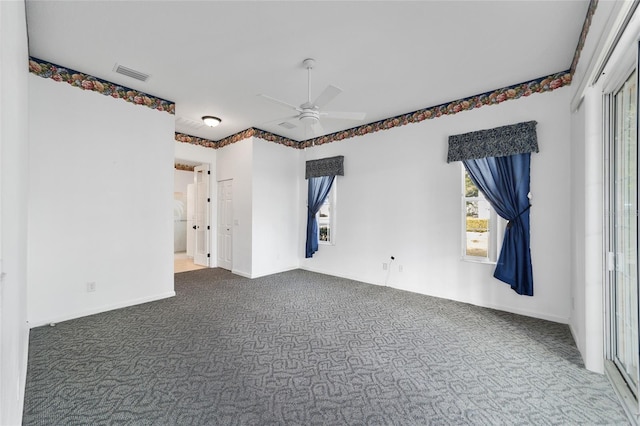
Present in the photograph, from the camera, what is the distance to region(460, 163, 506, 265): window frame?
12.1ft

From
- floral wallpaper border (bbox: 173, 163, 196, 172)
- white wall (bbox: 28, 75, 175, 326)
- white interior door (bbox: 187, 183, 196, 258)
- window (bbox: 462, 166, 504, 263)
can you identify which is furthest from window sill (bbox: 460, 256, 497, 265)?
floral wallpaper border (bbox: 173, 163, 196, 172)

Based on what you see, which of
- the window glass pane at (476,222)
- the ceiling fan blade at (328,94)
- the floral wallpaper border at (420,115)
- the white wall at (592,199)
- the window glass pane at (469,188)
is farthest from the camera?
the window glass pane at (469,188)

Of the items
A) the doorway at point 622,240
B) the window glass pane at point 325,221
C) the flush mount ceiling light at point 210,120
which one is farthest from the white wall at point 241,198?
the doorway at point 622,240

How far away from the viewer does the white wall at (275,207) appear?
5418mm

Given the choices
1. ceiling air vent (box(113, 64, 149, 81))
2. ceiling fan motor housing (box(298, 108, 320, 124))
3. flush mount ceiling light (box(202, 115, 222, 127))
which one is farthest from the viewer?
flush mount ceiling light (box(202, 115, 222, 127))

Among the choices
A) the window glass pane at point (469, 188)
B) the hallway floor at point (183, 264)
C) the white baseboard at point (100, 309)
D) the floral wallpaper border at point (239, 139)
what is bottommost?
the hallway floor at point (183, 264)

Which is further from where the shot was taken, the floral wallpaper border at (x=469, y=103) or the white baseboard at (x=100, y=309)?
the floral wallpaper border at (x=469, y=103)

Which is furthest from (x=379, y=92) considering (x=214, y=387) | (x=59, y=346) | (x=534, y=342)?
(x=59, y=346)

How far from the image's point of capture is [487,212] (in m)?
3.82

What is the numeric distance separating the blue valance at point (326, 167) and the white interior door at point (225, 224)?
68.4 inches

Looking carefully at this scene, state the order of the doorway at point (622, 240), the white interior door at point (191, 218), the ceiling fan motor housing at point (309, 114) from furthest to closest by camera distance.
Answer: the white interior door at point (191, 218) < the ceiling fan motor housing at point (309, 114) < the doorway at point (622, 240)

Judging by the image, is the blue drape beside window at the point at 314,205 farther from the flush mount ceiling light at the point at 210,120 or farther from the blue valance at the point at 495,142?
the blue valance at the point at 495,142

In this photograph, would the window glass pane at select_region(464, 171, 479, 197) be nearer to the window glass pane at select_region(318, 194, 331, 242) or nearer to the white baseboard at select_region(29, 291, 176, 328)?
the window glass pane at select_region(318, 194, 331, 242)

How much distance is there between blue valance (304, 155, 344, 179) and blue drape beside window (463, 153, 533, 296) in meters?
2.56
